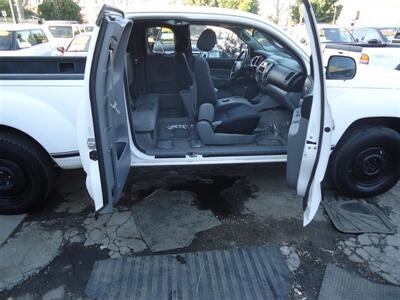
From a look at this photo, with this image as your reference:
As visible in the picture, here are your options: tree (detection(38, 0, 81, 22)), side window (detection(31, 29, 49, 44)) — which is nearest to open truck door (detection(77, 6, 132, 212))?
side window (detection(31, 29, 49, 44))

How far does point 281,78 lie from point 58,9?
99.4ft

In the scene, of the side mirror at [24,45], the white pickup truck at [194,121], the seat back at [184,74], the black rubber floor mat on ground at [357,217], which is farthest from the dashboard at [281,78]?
the side mirror at [24,45]

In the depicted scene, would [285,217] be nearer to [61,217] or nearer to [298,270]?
[298,270]

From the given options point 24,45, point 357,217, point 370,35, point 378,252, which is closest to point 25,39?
point 24,45

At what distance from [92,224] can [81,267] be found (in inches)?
22.6

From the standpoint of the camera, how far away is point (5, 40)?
8.59 m

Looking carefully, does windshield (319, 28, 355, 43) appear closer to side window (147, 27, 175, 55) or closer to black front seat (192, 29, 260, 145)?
side window (147, 27, 175, 55)

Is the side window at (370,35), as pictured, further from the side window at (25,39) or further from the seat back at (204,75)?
the side window at (25,39)

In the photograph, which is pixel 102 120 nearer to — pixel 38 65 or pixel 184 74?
pixel 38 65

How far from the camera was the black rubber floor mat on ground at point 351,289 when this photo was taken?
2363 mm

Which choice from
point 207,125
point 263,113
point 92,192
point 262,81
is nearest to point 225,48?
point 262,81

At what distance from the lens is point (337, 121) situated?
3086 millimetres

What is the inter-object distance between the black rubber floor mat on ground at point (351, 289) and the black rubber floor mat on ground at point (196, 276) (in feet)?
0.87

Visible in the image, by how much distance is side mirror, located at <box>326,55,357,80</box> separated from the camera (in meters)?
2.90
